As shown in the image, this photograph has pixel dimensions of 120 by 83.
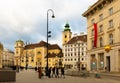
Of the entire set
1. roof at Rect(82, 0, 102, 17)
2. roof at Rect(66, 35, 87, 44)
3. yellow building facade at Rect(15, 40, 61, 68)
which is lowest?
yellow building facade at Rect(15, 40, 61, 68)

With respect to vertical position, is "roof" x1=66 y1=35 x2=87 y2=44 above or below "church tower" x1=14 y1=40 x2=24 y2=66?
above

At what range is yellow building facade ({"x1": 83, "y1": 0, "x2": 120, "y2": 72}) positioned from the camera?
54125mm

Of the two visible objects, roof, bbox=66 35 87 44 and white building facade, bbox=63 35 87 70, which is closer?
white building facade, bbox=63 35 87 70

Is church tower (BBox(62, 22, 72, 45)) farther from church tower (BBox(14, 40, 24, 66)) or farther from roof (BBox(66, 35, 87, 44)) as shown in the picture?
church tower (BBox(14, 40, 24, 66))

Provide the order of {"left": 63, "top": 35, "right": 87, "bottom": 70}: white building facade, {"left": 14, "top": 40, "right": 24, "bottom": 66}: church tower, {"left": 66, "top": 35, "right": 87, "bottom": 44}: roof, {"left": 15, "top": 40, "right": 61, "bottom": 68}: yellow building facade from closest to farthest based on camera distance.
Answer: {"left": 63, "top": 35, "right": 87, "bottom": 70}: white building facade, {"left": 66, "top": 35, "right": 87, "bottom": 44}: roof, {"left": 15, "top": 40, "right": 61, "bottom": 68}: yellow building facade, {"left": 14, "top": 40, "right": 24, "bottom": 66}: church tower

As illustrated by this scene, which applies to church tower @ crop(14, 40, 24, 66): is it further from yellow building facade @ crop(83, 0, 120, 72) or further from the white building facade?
yellow building facade @ crop(83, 0, 120, 72)

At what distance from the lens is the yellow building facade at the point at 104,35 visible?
54.1 meters

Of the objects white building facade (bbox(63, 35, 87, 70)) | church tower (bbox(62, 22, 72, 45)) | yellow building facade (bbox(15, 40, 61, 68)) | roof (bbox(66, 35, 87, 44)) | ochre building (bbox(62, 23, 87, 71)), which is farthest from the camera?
yellow building facade (bbox(15, 40, 61, 68))

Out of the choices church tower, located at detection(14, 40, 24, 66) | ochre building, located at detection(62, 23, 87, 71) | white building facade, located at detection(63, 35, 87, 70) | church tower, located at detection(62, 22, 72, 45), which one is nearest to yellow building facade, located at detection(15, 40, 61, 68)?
church tower, located at detection(14, 40, 24, 66)

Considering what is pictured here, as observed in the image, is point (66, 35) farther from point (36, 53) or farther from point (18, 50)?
point (18, 50)

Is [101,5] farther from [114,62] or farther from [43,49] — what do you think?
[43,49]

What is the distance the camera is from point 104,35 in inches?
2370

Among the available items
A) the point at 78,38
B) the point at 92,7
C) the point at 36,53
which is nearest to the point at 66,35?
the point at 78,38

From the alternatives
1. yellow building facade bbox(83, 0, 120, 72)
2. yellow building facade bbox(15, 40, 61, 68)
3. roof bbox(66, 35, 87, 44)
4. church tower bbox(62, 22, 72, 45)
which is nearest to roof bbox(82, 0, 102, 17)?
yellow building facade bbox(83, 0, 120, 72)
